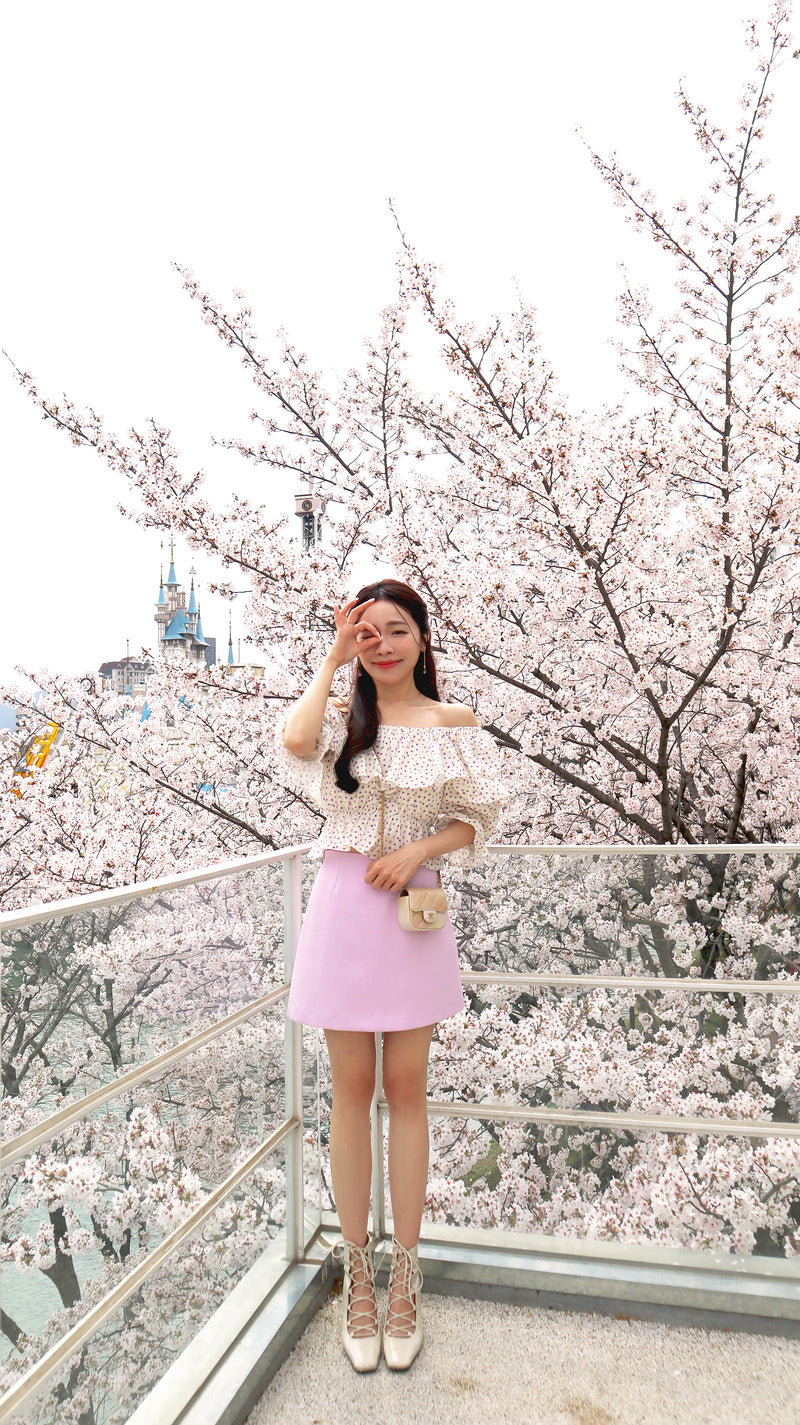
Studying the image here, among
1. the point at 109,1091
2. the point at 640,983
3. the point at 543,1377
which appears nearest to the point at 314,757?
the point at 109,1091

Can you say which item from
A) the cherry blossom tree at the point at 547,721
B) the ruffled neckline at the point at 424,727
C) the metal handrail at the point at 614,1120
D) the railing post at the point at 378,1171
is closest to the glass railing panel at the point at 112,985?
the cherry blossom tree at the point at 547,721

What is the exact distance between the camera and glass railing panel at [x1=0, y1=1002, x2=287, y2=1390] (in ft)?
2.89

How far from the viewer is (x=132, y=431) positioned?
3.71m

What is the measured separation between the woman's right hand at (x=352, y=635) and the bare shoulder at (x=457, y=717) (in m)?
0.19

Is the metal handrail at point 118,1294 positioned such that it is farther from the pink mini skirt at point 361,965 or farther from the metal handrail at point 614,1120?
the metal handrail at point 614,1120

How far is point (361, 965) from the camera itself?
1.43 m

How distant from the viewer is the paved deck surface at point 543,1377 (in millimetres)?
1324

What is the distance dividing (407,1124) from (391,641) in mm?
900

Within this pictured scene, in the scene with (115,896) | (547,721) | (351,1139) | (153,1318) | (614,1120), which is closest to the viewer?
(115,896)

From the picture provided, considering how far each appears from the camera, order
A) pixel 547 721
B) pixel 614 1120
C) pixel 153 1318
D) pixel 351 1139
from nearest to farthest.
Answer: pixel 153 1318, pixel 351 1139, pixel 614 1120, pixel 547 721

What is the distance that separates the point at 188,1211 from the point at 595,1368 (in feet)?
2.62

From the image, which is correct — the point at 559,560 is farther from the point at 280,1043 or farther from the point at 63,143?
the point at 63,143

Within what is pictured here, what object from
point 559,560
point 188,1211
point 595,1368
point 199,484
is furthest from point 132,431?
point 595,1368

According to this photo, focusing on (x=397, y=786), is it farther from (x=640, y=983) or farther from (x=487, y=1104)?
(x=487, y=1104)
